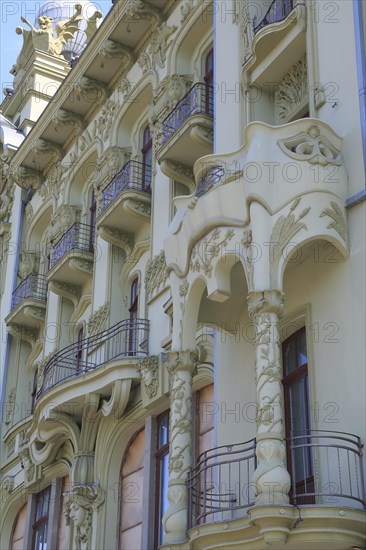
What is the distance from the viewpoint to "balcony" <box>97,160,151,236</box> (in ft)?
64.4

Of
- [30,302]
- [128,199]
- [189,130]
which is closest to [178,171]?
[189,130]

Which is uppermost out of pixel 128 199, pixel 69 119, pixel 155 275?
pixel 69 119

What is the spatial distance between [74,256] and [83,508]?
612 cm

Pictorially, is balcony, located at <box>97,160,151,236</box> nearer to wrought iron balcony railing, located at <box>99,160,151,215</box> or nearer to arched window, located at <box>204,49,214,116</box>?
wrought iron balcony railing, located at <box>99,160,151,215</box>

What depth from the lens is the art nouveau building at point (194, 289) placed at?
12.1m

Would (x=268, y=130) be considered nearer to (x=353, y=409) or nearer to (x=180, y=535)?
(x=353, y=409)

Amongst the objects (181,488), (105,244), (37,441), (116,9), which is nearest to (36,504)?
(37,441)

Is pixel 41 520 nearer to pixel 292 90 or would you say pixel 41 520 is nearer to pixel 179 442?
pixel 179 442

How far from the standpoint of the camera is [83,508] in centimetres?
1808

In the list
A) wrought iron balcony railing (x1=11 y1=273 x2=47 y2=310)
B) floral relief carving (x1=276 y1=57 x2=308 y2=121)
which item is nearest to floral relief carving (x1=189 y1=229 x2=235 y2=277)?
floral relief carving (x1=276 y1=57 x2=308 y2=121)

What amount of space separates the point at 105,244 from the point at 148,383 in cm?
513

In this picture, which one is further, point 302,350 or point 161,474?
point 161,474

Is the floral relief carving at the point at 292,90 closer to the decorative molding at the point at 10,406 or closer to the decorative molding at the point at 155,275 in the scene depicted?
the decorative molding at the point at 155,275

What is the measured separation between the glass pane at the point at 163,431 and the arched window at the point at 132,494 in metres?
0.78
